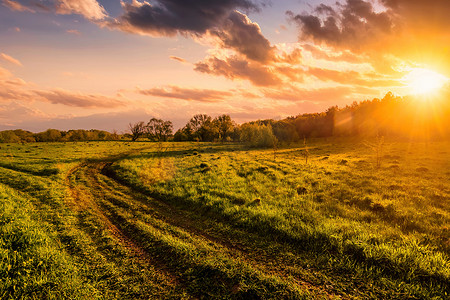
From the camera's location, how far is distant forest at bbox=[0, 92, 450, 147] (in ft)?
237

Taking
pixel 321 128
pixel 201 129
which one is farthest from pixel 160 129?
pixel 321 128

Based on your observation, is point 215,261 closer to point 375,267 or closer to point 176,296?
point 176,296

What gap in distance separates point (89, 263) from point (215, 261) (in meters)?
4.23

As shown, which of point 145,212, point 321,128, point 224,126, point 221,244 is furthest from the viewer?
point 224,126

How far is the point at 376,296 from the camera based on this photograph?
17.8ft

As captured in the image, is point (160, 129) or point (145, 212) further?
point (160, 129)

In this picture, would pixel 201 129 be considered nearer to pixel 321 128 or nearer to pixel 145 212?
pixel 321 128

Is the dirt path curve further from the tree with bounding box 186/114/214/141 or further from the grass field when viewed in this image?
the tree with bounding box 186/114/214/141

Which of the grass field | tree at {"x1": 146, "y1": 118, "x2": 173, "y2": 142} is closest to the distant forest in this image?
tree at {"x1": 146, "y1": 118, "x2": 173, "y2": 142}

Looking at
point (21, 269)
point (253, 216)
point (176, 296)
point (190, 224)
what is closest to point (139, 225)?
point (190, 224)

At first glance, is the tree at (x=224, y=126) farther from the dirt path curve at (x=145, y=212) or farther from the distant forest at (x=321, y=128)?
the dirt path curve at (x=145, y=212)

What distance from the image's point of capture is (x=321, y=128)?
4230 inches

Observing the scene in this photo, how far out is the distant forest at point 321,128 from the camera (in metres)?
72.2

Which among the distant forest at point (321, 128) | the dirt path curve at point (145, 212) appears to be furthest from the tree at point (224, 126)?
the dirt path curve at point (145, 212)
